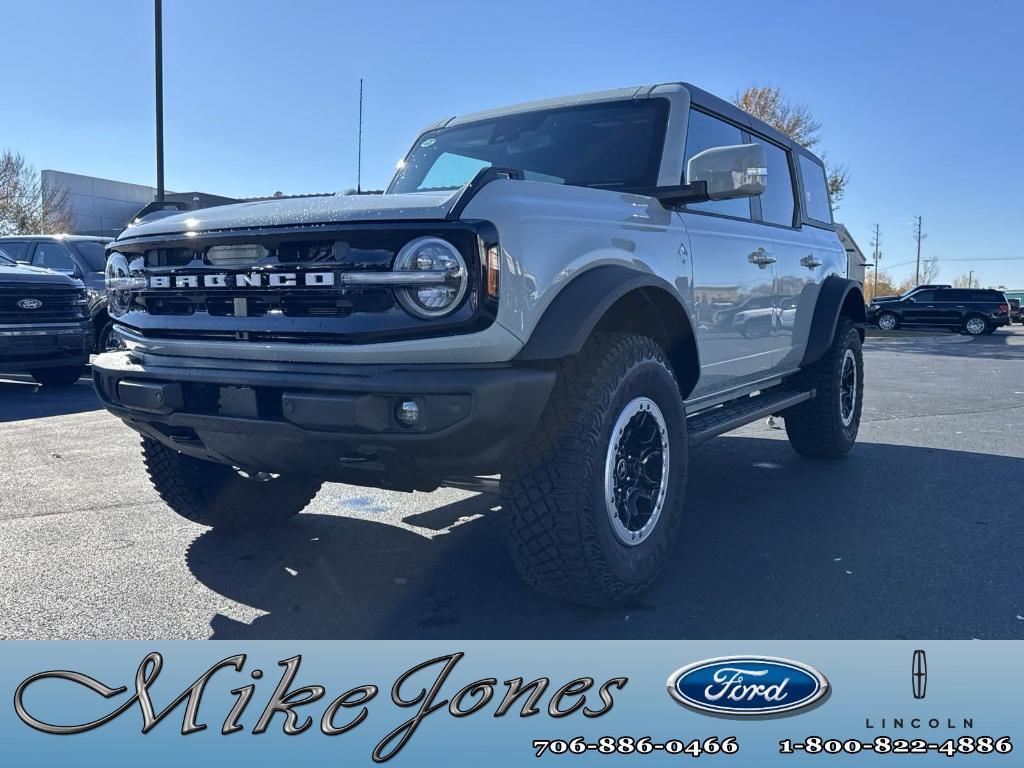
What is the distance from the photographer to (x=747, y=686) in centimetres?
219

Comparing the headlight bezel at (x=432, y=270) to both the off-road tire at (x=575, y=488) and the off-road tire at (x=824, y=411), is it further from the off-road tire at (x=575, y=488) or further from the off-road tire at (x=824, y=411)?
Result: the off-road tire at (x=824, y=411)

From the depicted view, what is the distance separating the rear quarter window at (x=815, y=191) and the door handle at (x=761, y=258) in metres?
1.25

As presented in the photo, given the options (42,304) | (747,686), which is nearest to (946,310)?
(42,304)

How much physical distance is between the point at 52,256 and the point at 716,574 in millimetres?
10136

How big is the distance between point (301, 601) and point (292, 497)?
93 centimetres

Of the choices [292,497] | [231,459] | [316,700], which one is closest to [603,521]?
[316,700]

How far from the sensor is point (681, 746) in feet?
6.47

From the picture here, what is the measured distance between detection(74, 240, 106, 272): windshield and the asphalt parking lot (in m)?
5.68

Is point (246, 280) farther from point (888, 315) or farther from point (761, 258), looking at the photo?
point (888, 315)

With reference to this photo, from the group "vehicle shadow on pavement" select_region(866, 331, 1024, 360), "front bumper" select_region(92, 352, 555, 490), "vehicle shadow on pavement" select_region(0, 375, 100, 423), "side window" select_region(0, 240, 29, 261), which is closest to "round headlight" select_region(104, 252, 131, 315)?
"front bumper" select_region(92, 352, 555, 490)

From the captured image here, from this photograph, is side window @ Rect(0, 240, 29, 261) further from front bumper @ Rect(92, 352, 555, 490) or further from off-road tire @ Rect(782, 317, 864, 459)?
off-road tire @ Rect(782, 317, 864, 459)

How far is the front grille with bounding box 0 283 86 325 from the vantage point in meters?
8.24

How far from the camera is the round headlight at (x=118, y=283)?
10.1 feet

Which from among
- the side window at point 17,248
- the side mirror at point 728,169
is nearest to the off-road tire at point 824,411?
the side mirror at point 728,169
